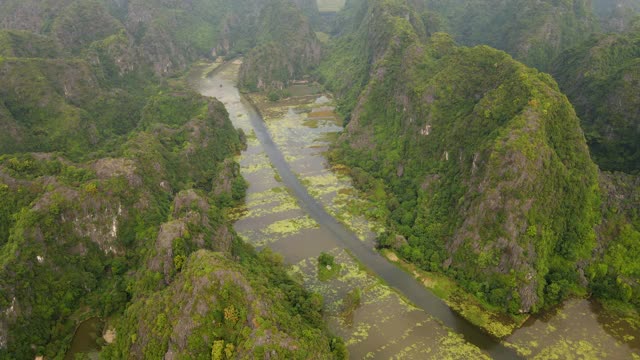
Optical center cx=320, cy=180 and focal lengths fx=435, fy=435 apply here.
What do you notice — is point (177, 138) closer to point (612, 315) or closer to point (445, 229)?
point (445, 229)

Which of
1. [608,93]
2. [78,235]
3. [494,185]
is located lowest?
[78,235]

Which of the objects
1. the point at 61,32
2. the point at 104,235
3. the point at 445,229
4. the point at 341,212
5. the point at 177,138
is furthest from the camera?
the point at 61,32

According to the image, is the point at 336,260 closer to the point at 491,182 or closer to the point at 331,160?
the point at 491,182

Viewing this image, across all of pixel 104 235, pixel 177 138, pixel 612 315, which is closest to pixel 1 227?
pixel 104 235

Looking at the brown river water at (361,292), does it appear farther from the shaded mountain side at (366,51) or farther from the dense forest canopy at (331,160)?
the shaded mountain side at (366,51)

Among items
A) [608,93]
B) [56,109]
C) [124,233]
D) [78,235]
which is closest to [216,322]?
[124,233]
